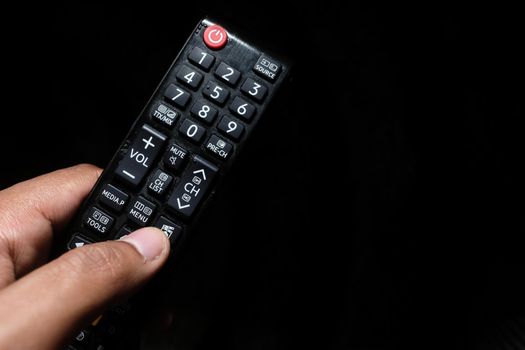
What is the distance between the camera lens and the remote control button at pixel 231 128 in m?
0.41

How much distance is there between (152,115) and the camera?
42 cm

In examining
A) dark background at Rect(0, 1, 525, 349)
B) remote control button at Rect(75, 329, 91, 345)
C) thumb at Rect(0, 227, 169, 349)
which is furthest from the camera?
dark background at Rect(0, 1, 525, 349)

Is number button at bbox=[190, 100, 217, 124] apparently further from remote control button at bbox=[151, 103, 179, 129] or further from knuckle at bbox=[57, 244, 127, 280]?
knuckle at bbox=[57, 244, 127, 280]

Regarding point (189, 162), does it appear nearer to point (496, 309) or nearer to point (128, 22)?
point (128, 22)

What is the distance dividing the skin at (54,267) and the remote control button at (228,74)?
141 mm

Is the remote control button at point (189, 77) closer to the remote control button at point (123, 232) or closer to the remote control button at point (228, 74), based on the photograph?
the remote control button at point (228, 74)

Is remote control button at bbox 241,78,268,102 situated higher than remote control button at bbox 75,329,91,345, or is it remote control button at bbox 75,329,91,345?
remote control button at bbox 241,78,268,102

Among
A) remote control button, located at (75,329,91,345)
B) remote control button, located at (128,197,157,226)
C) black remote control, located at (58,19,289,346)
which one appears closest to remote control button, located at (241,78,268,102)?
black remote control, located at (58,19,289,346)

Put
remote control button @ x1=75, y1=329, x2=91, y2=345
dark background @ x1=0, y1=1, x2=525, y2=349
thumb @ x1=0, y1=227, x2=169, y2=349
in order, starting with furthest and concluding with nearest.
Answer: dark background @ x1=0, y1=1, x2=525, y2=349
remote control button @ x1=75, y1=329, x2=91, y2=345
thumb @ x1=0, y1=227, x2=169, y2=349

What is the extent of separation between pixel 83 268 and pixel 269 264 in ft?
1.14

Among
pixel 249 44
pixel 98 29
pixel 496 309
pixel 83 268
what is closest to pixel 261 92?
pixel 249 44

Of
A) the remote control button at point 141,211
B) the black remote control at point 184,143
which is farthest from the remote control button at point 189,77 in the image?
the remote control button at point 141,211

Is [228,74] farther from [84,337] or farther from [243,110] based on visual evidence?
[84,337]

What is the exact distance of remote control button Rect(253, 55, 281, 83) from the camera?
0.42 m
